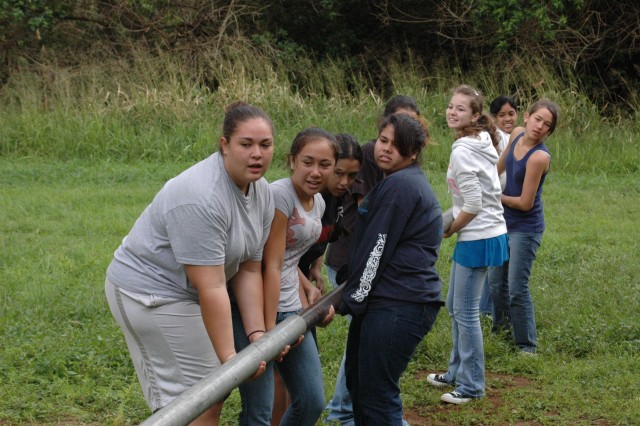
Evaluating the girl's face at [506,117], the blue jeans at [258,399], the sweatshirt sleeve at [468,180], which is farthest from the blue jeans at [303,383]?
the girl's face at [506,117]

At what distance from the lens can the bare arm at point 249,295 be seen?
4020 mm

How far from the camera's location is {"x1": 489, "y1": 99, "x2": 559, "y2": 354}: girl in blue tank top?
6.36m

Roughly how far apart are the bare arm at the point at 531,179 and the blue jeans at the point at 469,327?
91cm

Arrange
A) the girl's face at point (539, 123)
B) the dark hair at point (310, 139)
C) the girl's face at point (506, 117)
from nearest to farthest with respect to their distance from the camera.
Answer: the dark hair at point (310, 139) < the girl's face at point (539, 123) < the girl's face at point (506, 117)

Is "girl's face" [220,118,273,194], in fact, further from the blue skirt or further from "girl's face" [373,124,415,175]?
the blue skirt

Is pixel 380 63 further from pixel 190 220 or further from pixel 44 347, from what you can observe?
pixel 190 220

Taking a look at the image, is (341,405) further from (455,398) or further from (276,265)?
(276,265)

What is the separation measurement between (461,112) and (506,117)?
2338mm

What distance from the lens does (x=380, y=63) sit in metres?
19.0

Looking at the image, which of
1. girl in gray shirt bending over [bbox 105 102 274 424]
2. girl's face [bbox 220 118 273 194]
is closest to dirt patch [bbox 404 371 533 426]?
girl in gray shirt bending over [bbox 105 102 274 424]

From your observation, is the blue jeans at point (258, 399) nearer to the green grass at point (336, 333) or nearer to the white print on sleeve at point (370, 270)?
the white print on sleeve at point (370, 270)

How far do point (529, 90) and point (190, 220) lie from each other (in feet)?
42.2

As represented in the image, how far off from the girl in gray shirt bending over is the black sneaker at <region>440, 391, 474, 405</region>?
2089mm

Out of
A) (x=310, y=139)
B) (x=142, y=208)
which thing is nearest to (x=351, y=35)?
(x=142, y=208)
